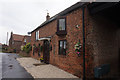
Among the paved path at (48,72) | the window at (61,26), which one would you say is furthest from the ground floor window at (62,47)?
the paved path at (48,72)

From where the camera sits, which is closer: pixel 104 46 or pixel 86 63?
pixel 86 63

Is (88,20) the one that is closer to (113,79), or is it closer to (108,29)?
(108,29)

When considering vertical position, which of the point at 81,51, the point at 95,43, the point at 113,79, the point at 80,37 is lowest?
the point at 113,79

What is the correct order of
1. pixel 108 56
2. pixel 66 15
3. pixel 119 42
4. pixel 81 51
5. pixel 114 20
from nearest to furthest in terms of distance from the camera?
1. pixel 81 51
2. pixel 108 56
3. pixel 114 20
4. pixel 119 42
5. pixel 66 15

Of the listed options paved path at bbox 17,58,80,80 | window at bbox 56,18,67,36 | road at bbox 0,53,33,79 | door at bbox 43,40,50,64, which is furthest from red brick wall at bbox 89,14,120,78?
door at bbox 43,40,50,64

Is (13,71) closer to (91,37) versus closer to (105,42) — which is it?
(91,37)

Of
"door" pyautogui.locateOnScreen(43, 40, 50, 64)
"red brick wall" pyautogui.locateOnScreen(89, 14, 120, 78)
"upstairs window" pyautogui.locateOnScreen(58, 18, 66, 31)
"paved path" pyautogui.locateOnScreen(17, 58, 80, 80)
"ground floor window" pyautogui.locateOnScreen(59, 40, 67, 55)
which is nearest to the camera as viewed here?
"red brick wall" pyautogui.locateOnScreen(89, 14, 120, 78)

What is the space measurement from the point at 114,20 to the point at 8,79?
8959mm

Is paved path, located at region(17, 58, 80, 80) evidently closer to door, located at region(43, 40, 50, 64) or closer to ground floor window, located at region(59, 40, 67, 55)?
ground floor window, located at region(59, 40, 67, 55)

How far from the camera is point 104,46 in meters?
5.63

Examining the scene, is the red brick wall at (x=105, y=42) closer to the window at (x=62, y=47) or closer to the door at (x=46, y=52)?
the window at (x=62, y=47)

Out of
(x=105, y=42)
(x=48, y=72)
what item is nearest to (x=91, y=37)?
(x=105, y=42)

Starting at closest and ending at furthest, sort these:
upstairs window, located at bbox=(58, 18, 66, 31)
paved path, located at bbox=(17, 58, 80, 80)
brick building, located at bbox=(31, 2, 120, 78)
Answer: brick building, located at bbox=(31, 2, 120, 78) < paved path, located at bbox=(17, 58, 80, 80) < upstairs window, located at bbox=(58, 18, 66, 31)

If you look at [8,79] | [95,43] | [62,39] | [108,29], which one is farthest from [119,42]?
[8,79]
